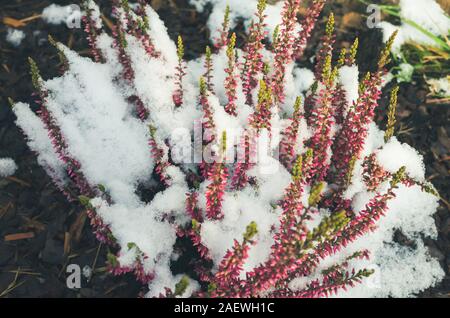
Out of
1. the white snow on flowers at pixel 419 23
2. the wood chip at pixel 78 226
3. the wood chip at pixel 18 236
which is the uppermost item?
the white snow on flowers at pixel 419 23

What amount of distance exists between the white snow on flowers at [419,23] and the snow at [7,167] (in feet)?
9.40

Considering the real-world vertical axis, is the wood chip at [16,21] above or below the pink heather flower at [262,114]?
below

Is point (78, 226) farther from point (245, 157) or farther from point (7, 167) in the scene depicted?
point (245, 157)

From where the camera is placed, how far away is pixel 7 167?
8.30 ft

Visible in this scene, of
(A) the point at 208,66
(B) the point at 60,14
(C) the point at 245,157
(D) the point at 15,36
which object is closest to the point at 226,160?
(C) the point at 245,157

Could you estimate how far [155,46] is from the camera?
2.51 m

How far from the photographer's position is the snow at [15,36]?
117 inches

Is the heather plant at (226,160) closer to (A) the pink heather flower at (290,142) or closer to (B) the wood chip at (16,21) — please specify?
(A) the pink heather flower at (290,142)

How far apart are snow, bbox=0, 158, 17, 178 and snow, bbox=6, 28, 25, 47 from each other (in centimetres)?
99

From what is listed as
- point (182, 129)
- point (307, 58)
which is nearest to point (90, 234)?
point (182, 129)

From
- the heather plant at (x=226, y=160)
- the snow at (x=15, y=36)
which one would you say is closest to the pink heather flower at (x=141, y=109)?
the heather plant at (x=226, y=160)

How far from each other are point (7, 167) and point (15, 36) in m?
1.11
